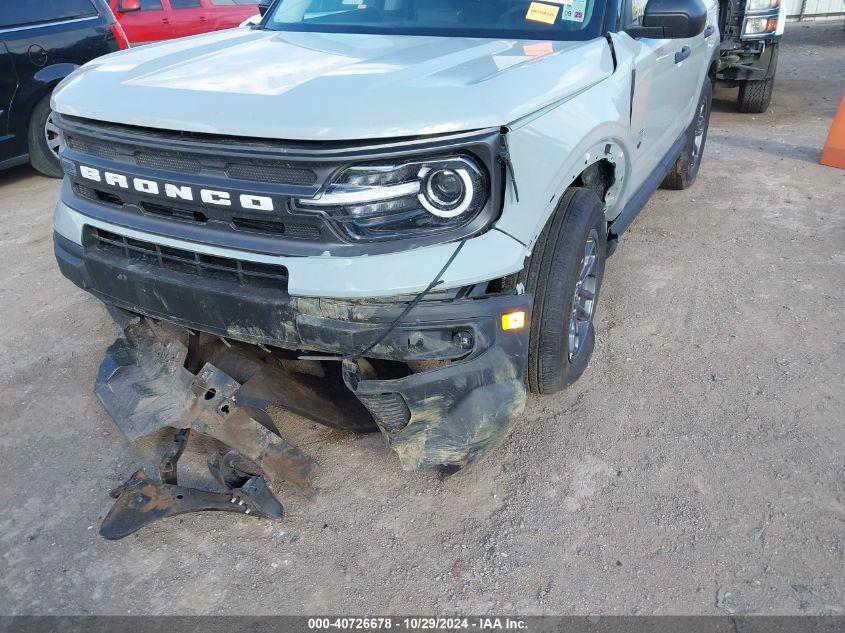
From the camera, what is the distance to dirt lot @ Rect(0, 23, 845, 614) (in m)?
2.29

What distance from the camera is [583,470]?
110 inches

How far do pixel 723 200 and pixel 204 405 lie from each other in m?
4.67

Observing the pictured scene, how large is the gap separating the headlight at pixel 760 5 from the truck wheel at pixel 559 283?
19.5 feet

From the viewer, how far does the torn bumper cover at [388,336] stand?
2195 mm

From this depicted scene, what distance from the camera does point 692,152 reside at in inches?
223

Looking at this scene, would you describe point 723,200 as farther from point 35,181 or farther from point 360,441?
point 35,181

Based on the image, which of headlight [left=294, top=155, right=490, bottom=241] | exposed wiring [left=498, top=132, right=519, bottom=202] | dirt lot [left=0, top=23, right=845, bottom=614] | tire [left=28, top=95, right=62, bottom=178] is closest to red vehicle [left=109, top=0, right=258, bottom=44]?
tire [left=28, top=95, right=62, bottom=178]

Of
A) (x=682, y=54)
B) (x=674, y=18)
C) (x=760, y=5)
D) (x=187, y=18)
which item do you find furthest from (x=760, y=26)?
(x=187, y=18)

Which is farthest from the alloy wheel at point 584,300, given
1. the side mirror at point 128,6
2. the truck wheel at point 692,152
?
the side mirror at point 128,6

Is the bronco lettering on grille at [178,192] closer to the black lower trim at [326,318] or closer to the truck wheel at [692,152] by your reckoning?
the black lower trim at [326,318]

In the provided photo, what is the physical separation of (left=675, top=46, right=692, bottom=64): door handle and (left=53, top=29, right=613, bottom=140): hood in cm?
138

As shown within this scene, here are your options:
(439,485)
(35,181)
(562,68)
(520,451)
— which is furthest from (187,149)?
(35,181)

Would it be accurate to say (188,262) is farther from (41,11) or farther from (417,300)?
(41,11)

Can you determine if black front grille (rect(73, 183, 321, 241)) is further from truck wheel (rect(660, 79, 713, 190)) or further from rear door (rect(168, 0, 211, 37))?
rear door (rect(168, 0, 211, 37))
